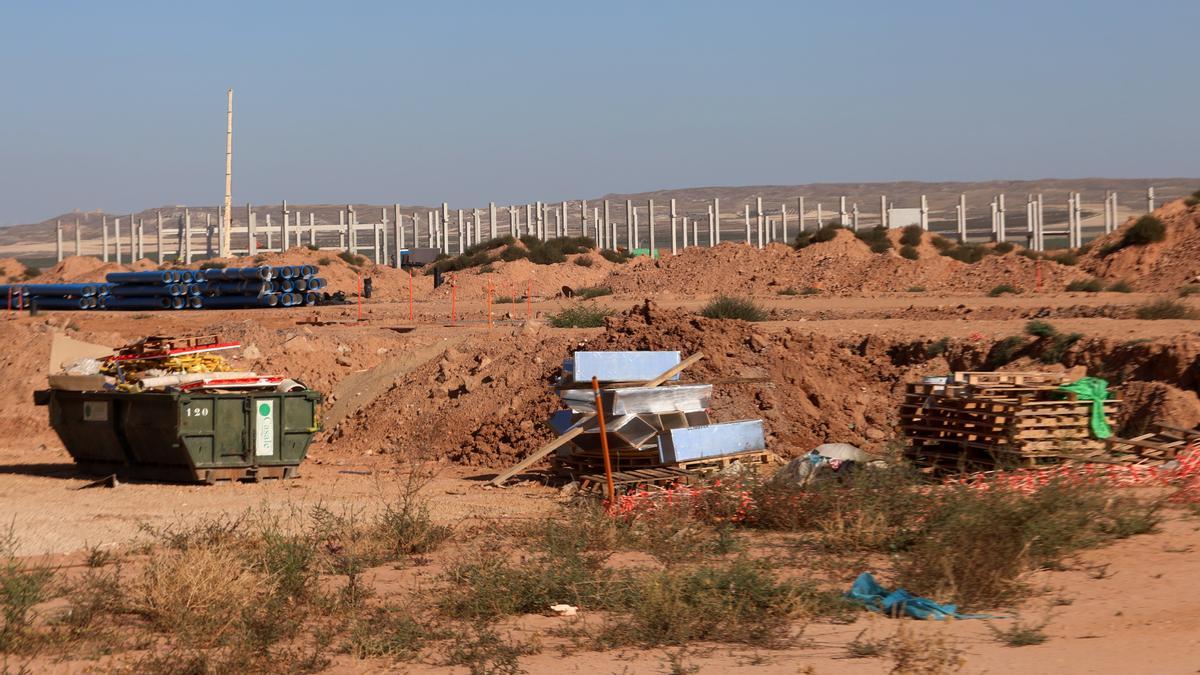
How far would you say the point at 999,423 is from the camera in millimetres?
13047

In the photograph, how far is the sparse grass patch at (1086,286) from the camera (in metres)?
33.6

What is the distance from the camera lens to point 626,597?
8.80m

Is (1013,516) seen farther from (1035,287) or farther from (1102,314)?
(1035,287)

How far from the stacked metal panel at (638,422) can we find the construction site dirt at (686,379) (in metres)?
0.78

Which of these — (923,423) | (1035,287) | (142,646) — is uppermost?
(1035,287)

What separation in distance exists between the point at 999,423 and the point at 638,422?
12.2 feet

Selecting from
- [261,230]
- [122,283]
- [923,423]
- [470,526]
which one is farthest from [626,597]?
[261,230]

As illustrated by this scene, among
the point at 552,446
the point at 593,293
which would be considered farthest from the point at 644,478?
the point at 593,293

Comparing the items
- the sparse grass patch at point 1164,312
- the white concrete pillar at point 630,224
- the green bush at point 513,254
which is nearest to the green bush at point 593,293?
the green bush at point 513,254

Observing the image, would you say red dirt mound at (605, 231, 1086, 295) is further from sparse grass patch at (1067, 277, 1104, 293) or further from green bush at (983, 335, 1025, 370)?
green bush at (983, 335, 1025, 370)

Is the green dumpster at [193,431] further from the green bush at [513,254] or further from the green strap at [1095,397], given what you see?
the green bush at [513,254]

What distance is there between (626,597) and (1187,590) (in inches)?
149

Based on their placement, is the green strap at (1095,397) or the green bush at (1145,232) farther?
the green bush at (1145,232)

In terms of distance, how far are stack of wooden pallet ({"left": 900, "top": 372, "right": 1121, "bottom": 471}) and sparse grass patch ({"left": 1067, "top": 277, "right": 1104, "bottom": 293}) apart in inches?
821
